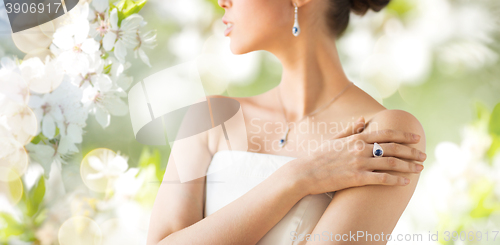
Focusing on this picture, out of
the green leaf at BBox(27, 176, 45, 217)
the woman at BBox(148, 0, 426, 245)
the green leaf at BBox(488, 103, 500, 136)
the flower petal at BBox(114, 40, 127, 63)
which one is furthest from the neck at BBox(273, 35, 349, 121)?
the green leaf at BBox(27, 176, 45, 217)

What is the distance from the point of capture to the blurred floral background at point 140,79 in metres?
0.71

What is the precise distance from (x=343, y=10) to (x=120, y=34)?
58 cm

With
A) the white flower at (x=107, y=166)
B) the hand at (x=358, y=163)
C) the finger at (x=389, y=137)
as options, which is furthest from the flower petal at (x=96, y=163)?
the finger at (x=389, y=137)

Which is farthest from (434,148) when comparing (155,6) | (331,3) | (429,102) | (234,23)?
(155,6)

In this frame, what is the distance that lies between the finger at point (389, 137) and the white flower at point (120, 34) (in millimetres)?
547

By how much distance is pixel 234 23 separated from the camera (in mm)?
885

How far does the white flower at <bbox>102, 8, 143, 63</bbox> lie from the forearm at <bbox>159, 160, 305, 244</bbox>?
1.32ft

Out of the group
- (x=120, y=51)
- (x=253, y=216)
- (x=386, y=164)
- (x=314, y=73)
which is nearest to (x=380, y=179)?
(x=386, y=164)

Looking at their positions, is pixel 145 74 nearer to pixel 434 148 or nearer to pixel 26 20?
pixel 26 20

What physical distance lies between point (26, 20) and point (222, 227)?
24.2 inches

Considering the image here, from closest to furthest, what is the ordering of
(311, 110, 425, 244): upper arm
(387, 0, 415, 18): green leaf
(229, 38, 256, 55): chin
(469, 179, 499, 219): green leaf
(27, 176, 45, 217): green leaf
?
(311, 110, 425, 244): upper arm → (27, 176, 45, 217): green leaf → (229, 38, 256, 55): chin → (469, 179, 499, 219): green leaf → (387, 0, 415, 18): green leaf

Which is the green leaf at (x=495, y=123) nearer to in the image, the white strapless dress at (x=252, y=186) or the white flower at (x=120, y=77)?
the white strapless dress at (x=252, y=186)

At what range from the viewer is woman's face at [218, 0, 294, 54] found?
858 millimetres

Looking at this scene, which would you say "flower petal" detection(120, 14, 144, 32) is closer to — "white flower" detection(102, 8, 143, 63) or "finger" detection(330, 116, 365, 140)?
"white flower" detection(102, 8, 143, 63)
